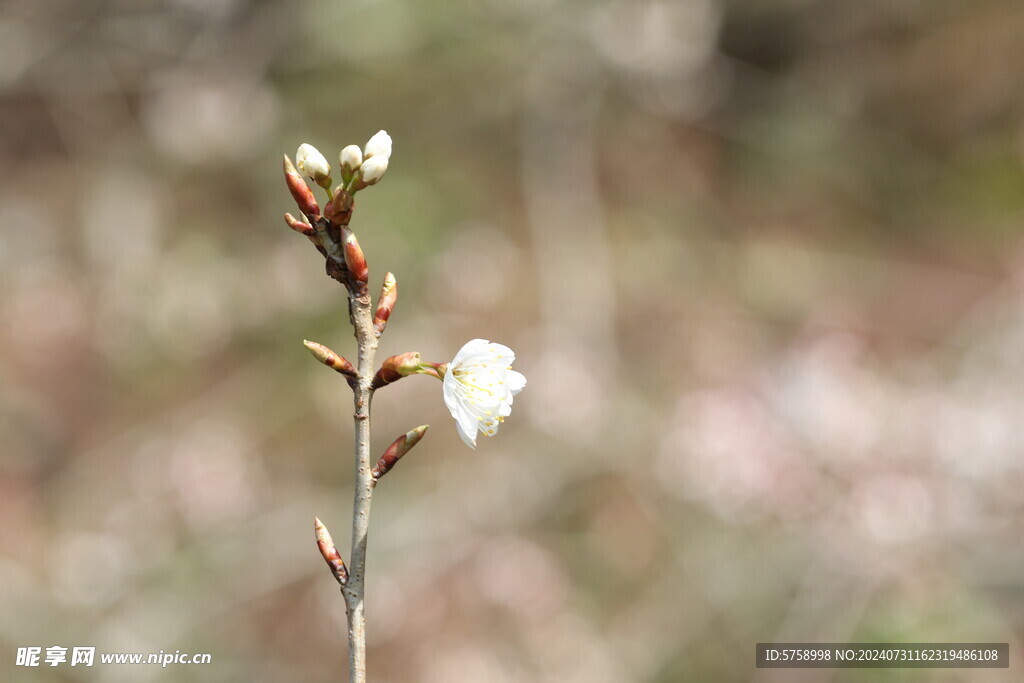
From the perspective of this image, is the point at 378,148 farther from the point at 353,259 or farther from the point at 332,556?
the point at 332,556

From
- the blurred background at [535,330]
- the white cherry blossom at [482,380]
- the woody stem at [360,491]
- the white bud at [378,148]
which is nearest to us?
the woody stem at [360,491]

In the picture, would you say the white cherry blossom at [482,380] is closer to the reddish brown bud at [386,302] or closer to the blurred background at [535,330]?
the reddish brown bud at [386,302]

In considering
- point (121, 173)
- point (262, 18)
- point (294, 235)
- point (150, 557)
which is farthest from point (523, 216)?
point (150, 557)

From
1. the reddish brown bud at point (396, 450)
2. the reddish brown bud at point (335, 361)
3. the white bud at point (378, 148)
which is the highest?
the white bud at point (378, 148)

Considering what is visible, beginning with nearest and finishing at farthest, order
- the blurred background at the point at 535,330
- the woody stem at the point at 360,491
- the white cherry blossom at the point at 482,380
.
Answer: the woody stem at the point at 360,491
the white cherry blossom at the point at 482,380
the blurred background at the point at 535,330

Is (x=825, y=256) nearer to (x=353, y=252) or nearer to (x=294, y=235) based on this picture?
(x=294, y=235)

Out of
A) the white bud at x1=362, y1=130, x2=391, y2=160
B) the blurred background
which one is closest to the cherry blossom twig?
the white bud at x1=362, y1=130, x2=391, y2=160

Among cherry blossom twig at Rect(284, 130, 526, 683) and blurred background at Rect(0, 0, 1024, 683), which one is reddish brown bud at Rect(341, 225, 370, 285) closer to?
cherry blossom twig at Rect(284, 130, 526, 683)

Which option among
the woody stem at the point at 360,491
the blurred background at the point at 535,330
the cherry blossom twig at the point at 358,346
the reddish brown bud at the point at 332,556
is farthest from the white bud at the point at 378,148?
the blurred background at the point at 535,330
